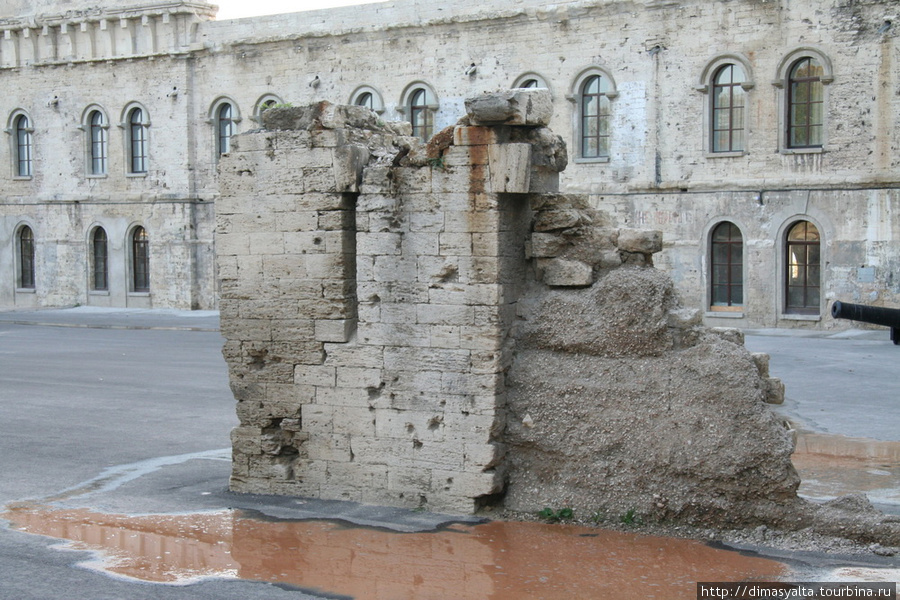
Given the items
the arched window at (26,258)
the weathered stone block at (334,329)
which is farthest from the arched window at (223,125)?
the weathered stone block at (334,329)

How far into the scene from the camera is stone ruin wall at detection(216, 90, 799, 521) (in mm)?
7594

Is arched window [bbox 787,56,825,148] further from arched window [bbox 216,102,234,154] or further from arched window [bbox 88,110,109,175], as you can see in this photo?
arched window [bbox 88,110,109,175]

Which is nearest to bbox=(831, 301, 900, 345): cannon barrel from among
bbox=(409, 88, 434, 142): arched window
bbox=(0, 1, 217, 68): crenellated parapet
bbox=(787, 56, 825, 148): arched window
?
bbox=(787, 56, 825, 148): arched window

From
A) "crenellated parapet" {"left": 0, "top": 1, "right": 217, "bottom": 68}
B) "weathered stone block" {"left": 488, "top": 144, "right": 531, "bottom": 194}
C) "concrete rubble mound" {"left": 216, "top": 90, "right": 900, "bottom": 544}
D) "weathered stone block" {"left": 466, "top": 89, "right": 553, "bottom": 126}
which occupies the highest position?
"crenellated parapet" {"left": 0, "top": 1, "right": 217, "bottom": 68}

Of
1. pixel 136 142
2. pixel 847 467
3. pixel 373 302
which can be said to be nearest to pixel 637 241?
pixel 373 302

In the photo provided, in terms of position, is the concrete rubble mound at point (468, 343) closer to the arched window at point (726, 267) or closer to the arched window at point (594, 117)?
the arched window at point (726, 267)

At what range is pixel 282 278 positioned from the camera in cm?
877

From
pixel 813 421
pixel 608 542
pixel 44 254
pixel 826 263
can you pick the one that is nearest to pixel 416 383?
pixel 608 542

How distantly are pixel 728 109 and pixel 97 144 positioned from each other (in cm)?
1863

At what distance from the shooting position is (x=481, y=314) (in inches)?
317

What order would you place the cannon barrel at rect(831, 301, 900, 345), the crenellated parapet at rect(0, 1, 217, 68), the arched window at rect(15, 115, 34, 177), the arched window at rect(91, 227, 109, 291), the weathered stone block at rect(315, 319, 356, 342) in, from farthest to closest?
the arched window at rect(15, 115, 34, 177), the arched window at rect(91, 227, 109, 291), the crenellated parapet at rect(0, 1, 217, 68), the cannon barrel at rect(831, 301, 900, 345), the weathered stone block at rect(315, 319, 356, 342)

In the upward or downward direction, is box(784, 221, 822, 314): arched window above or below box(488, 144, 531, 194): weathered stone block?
below

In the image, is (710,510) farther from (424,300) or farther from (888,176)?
(888,176)

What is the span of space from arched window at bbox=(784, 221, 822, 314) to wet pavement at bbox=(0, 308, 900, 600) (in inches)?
364
